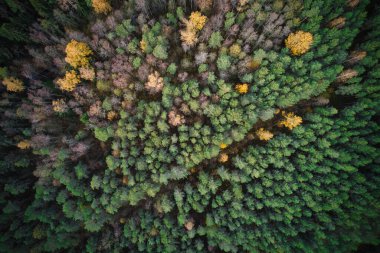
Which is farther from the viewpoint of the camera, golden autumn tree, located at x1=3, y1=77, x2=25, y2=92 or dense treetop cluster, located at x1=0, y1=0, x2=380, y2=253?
golden autumn tree, located at x1=3, y1=77, x2=25, y2=92

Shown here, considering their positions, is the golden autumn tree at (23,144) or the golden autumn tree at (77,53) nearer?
the golden autumn tree at (77,53)

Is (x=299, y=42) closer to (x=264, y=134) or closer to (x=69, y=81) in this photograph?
(x=264, y=134)

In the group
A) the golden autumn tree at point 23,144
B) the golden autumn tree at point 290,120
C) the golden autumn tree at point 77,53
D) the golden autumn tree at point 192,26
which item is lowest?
the golden autumn tree at point 290,120

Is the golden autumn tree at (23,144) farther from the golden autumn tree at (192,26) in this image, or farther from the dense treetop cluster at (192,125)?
the golden autumn tree at (192,26)

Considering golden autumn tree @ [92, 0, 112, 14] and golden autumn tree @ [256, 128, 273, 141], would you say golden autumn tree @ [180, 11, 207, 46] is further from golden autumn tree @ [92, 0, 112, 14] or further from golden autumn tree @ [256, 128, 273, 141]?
golden autumn tree @ [256, 128, 273, 141]

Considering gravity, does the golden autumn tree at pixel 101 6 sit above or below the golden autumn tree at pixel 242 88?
above

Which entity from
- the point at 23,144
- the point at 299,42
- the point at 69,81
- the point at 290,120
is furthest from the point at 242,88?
the point at 23,144

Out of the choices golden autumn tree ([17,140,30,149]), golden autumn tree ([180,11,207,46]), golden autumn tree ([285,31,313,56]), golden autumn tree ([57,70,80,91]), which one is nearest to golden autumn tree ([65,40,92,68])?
golden autumn tree ([57,70,80,91])

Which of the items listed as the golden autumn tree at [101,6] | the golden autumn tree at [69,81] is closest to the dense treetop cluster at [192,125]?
the golden autumn tree at [101,6]
